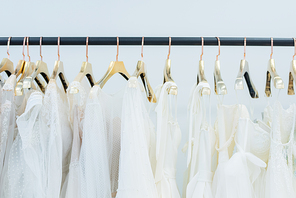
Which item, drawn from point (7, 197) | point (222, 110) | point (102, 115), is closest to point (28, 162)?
point (7, 197)

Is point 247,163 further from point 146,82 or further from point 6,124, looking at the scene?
point 6,124

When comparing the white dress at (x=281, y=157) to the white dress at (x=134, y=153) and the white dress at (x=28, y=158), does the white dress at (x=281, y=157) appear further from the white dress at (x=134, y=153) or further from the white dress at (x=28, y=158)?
the white dress at (x=28, y=158)

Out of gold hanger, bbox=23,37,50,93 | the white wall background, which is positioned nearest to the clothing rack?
gold hanger, bbox=23,37,50,93

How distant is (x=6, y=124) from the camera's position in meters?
0.66

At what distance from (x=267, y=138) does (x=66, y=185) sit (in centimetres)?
55

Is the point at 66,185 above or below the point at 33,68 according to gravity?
below

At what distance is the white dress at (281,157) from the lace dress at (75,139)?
476 millimetres

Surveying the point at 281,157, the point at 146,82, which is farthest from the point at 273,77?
the point at 146,82

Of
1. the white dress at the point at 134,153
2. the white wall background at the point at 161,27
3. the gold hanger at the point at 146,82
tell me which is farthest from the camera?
the white wall background at the point at 161,27

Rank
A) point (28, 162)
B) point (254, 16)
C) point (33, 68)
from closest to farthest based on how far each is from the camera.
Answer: point (28, 162)
point (33, 68)
point (254, 16)

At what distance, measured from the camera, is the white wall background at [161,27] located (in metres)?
1.18

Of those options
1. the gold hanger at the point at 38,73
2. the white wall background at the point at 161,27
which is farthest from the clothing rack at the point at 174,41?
the white wall background at the point at 161,27

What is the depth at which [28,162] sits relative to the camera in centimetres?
63

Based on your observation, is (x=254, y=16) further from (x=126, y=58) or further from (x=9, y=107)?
(x=9, y=107)
